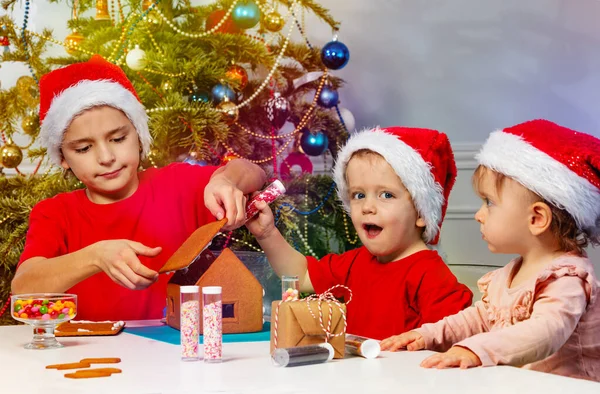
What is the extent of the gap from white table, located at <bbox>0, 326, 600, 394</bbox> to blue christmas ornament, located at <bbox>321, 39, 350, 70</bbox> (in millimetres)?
1857

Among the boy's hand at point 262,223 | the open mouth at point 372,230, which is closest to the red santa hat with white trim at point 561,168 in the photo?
the open mouth at point 372,230

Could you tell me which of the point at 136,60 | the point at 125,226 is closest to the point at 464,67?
the point at 136,60

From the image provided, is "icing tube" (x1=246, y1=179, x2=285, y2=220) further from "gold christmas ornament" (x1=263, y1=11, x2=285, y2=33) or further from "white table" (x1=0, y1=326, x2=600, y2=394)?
"gold christmas ornament" (x1=263, y1=11, x2=285, y2=33)

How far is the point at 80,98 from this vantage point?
6.66 feet

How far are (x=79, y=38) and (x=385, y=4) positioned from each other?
65.8 inches

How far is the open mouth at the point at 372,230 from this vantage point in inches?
72.9

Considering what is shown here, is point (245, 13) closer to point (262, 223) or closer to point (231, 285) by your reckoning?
point (262, 223)

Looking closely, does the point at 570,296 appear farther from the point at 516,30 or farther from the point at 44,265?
the point at 516,30

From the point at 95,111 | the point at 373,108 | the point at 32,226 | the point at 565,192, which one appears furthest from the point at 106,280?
the point at 373,108

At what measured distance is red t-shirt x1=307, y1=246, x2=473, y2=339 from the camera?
173 cm

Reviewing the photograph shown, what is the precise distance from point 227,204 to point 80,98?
600 millimetres

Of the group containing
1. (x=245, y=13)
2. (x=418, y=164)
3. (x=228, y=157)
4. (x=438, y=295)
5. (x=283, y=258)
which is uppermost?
(x=245, y=13)

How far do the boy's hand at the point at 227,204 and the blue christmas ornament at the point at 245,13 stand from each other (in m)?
1.38

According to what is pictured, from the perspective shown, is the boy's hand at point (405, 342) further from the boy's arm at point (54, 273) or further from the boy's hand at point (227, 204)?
the boy's arm at point (54, 273)
